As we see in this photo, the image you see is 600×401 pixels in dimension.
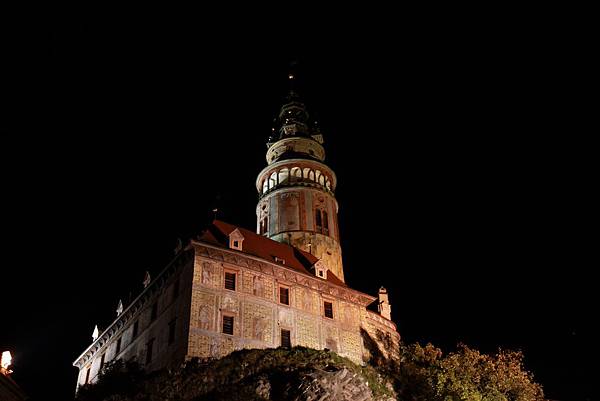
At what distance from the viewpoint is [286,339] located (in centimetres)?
3791

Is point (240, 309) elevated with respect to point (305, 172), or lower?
lower

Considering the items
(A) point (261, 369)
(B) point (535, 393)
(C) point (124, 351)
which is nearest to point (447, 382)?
(B) point (535, 393)

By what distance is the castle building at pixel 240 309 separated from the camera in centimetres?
3553

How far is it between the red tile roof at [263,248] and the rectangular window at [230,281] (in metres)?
1.92

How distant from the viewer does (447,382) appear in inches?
1419

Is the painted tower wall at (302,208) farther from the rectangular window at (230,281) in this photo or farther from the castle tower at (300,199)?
the rectangular window at (230,281)

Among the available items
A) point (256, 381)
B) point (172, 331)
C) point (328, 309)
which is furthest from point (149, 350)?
point (328, 309)

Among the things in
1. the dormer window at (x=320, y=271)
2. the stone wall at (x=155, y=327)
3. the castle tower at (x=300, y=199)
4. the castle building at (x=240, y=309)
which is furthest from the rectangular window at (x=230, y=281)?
the castle tower at (x=300, y=199)

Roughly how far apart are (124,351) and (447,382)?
22737mm

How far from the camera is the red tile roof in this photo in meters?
39.8

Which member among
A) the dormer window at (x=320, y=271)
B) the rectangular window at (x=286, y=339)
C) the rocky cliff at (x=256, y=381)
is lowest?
the rocky cliff at (x=256, y=381)

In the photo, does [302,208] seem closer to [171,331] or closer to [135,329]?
[135,329]

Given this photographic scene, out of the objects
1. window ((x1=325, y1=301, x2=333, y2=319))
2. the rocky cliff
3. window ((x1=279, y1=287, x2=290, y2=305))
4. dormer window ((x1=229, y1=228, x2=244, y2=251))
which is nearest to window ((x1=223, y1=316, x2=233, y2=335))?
the rocky cliff

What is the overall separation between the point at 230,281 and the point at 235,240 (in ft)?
9.86
